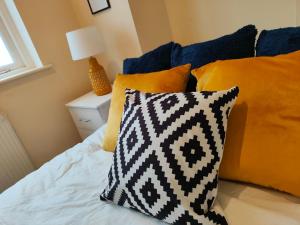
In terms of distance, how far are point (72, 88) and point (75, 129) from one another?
0.39 meters

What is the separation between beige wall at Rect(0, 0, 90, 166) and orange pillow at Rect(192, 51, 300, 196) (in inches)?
64.7

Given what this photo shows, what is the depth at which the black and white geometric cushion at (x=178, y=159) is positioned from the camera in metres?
0.63

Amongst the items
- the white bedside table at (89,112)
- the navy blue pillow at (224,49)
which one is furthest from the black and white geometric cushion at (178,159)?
the white bedside table at (89,112)

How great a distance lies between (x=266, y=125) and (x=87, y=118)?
4.96 feet

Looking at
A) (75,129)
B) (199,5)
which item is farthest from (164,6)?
(75,129)

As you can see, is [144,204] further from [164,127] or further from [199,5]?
[199,5]

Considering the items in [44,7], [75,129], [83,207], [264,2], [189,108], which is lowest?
[75,129]

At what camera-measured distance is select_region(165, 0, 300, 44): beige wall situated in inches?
66.7

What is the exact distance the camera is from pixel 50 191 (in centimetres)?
100

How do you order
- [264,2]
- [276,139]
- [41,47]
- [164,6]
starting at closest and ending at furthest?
[276,139], [264,2], [41,47], [164,6]

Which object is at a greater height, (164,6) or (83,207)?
(164,6)

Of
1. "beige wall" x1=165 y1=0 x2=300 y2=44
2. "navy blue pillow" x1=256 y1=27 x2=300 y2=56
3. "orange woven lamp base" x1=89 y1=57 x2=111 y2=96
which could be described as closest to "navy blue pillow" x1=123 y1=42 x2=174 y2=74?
"navy blue pillow" x1=256 y1=27 x2=300 y2=56

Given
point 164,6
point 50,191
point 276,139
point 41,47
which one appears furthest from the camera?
point 164,6

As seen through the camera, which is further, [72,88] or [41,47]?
[72,88]
